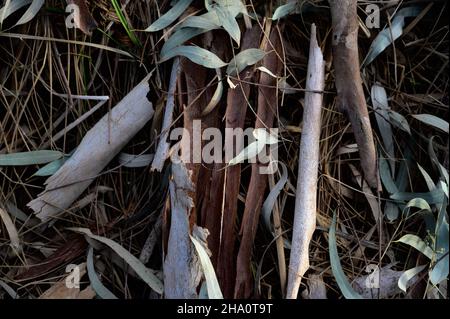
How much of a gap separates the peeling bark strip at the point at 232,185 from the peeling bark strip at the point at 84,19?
334mm

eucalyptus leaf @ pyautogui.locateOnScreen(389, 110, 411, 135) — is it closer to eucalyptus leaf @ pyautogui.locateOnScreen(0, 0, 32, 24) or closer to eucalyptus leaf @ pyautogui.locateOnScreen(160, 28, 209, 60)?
eucalyptus leaf @ pyautogui.locateOnScreen(160, 28, 209, 60)

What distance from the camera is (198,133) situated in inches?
47.9

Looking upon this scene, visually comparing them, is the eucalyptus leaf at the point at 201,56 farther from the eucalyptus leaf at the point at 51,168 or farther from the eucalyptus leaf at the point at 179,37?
the eucalyptus leaf at the point at 51,168

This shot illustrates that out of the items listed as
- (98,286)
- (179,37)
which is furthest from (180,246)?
(179,37)

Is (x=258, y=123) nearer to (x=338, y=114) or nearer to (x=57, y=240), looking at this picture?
(x=338, y=114)

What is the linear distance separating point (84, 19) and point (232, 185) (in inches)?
19.0

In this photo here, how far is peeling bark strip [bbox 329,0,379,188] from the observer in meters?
1.19

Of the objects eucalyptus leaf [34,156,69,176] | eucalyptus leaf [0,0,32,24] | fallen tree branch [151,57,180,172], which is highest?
eucalyptus leaf [0,0,32,24]

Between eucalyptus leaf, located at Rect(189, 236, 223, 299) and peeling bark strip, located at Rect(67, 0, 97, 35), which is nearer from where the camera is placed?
eucalyptus leaf, located at Rect(189, 236, 223, 299)

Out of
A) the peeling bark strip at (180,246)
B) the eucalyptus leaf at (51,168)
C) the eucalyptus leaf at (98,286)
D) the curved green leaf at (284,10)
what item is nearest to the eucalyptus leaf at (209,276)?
the peeling bark strip at (180,246)

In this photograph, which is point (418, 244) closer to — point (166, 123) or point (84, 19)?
point (166, 123)

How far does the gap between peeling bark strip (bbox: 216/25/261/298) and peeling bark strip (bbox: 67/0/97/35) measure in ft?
1.10

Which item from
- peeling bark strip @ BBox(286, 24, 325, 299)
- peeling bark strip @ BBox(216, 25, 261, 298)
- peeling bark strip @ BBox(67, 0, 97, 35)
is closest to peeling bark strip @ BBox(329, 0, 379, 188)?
peeling bark strip @ BBox(286, 24, 325, 299)
